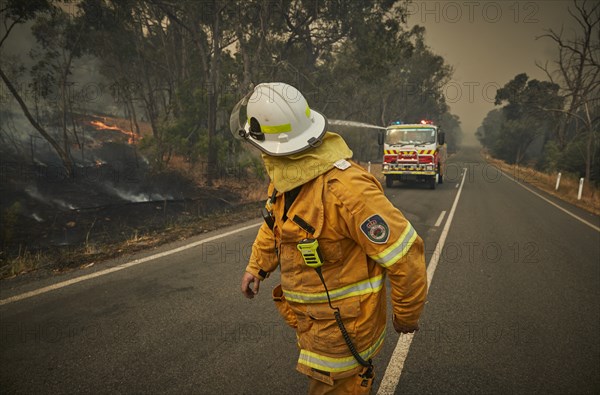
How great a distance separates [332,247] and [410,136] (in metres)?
14.9

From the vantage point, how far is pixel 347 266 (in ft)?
5.10

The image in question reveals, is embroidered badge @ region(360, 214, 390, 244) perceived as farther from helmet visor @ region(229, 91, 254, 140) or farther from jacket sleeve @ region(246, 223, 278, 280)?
helmet visor @ region(229, 91, 254, 140)

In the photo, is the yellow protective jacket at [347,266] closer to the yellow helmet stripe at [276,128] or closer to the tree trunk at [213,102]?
the yellow helmet stripe at [276,128]

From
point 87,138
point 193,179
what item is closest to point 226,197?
point 193,179

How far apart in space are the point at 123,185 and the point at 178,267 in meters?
7.31

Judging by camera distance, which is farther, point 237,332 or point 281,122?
point 237,332

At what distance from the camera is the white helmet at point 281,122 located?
5.10 ft

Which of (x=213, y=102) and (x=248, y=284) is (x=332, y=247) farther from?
(x=213, y=102)

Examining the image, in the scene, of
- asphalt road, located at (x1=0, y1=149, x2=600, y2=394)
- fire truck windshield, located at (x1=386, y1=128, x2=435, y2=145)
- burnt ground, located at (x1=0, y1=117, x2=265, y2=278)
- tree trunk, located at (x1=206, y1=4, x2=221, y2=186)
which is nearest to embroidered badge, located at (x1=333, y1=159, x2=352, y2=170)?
asphalt road, located at (x1=0, y1=149, x2=600, y2=394)

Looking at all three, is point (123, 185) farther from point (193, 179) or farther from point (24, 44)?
point (24, 44)

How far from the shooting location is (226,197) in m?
11.4

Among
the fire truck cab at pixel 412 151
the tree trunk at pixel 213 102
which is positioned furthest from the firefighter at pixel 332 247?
the fire truck cab at pixel 412 151

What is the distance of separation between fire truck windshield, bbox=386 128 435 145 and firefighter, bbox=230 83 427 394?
14384mm

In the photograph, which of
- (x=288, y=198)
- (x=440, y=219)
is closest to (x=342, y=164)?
(x=288, y=198)
